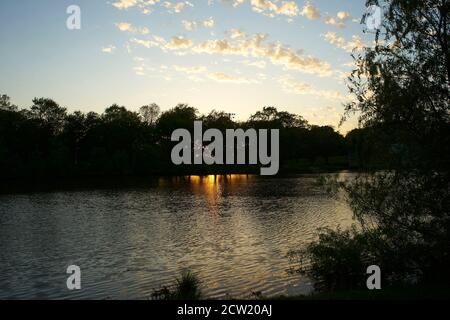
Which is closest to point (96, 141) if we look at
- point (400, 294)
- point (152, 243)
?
point (152, 243)

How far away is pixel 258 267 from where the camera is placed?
75.9 ft

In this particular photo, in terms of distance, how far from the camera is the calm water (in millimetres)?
20188

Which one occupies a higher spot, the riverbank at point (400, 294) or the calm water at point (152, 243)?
the riverbank at point (400, 294)

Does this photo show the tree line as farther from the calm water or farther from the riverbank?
the riverbank

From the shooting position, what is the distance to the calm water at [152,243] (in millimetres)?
20188

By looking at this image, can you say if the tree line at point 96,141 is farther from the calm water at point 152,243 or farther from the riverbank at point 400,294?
the riverbank at point 400,294

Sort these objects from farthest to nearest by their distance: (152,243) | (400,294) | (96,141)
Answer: (96,141) → (152,243) → (400,294)

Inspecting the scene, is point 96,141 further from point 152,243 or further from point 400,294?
point 400,294

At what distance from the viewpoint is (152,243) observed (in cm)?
2989

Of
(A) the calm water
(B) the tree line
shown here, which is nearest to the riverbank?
(A) the calm water

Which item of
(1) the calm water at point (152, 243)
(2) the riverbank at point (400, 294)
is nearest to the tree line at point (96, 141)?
(1) the calm water at point (152, 243)

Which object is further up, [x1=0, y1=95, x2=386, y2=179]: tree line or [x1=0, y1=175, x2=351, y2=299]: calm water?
[x1=0, y1=95, x2=386, y2=179]: tree line
